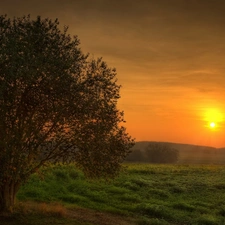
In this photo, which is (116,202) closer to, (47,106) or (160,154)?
(47,106)

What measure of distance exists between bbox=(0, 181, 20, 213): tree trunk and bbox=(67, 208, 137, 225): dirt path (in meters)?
4.51

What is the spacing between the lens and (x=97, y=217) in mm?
25625

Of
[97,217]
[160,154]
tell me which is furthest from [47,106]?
[160,154]

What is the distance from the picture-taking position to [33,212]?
78.4 ft

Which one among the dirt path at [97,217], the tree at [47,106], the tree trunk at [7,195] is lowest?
the dirt path at [97,217]

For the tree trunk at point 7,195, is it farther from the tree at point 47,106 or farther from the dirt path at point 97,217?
the dirt path at point 97,217

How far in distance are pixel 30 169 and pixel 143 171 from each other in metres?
39.8

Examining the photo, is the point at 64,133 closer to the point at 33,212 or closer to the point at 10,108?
the point at 10,108

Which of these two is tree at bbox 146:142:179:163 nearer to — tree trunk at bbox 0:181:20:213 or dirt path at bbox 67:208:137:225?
dirt path at bbox 67:208:137:225

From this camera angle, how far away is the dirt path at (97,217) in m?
24.4

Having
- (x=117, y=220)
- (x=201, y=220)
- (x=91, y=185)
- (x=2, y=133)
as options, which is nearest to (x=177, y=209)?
(x=201, y=220)

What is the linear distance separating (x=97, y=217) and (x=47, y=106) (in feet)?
33.4

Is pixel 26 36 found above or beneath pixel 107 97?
above

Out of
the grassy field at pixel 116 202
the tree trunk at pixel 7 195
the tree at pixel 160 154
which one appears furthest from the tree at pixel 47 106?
the tree at pixel 160 154
